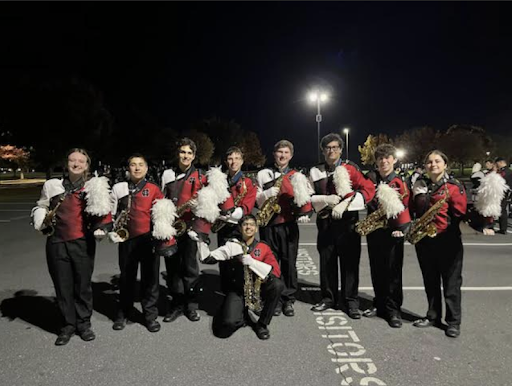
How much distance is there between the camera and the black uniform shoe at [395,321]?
413 cm

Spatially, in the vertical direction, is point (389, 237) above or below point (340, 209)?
below

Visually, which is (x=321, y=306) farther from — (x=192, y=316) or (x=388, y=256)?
(x=192, y=316)

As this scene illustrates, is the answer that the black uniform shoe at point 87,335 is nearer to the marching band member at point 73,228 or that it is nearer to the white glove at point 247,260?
the marching band member at point 73,228

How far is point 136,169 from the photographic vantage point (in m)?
4.05

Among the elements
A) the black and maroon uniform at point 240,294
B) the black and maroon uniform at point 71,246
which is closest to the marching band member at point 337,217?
the black and maroon uniform at point 240,294

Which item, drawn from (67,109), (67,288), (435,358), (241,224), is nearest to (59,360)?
(67,288)

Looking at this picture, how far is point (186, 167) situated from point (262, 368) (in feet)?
7.76

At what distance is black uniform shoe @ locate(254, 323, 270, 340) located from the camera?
388 cm

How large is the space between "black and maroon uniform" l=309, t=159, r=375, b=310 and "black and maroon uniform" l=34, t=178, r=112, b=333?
2508 mm

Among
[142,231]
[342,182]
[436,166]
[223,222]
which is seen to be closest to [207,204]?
[223,222]

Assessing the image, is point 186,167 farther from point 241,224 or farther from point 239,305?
point 239,305

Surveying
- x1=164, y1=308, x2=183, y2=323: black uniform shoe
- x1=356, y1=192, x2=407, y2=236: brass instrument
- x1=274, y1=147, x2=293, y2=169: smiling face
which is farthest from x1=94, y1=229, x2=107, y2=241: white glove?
x1=356, y1=192, x2=407, y2=236: brass instrument

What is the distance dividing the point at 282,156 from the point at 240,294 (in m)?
1.73

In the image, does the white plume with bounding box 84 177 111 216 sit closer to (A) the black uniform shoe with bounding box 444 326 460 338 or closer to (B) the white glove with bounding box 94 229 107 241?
(B) the white glove with bounding box 94 229 107 241
